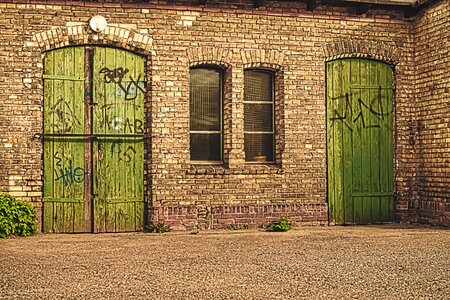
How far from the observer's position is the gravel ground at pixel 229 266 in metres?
5.70

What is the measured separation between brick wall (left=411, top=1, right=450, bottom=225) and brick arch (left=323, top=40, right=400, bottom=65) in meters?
0.57

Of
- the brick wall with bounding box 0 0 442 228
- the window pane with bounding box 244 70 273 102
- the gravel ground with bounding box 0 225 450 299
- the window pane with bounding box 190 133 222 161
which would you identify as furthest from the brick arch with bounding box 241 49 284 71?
the gravel ground with bounding box 0 225 450 299

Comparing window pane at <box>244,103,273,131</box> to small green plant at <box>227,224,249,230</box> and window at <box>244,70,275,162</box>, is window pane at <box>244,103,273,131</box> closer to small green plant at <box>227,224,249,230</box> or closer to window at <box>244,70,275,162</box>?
window at <box>244,70,275,162</box>

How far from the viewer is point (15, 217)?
975 centimetres

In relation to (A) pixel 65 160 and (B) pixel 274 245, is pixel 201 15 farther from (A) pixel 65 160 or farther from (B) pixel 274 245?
(B) pixel 274 245

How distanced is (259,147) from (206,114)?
47.2 inches

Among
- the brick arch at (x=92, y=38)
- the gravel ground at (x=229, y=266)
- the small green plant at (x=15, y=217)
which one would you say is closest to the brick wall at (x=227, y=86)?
the brick arch at (x=92, y=38)

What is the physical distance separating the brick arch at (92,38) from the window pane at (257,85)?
1.95 m

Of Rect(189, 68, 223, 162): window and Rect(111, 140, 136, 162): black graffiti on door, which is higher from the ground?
Rect(189, 68, 223, 162): window

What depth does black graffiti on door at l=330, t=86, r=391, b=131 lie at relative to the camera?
11.7 m

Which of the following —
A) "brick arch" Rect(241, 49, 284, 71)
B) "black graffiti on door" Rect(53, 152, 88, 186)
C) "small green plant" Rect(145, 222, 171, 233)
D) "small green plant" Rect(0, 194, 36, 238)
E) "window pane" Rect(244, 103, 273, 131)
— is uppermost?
"brick arch" Rect(241, 49, 284, 71)

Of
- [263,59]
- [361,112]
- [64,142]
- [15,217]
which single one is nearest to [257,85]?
[263,59]

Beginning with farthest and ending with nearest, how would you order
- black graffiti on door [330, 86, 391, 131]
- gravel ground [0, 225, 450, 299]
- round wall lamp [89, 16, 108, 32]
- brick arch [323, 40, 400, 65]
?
black graffiti on door [330, 86, 391, 131]
brick arch [323, 40, 400, 65]
round wall lamp [89, 16, 108, 32]
gravel ground [0, 225, 450, 299]

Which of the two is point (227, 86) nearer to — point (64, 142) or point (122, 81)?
point (122, 81)
